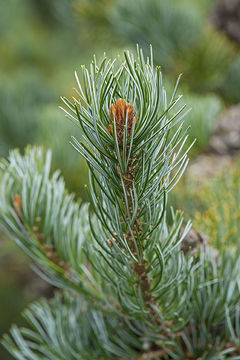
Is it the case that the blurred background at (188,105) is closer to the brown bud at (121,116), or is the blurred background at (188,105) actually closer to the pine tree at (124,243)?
the pine tree at (124,243)

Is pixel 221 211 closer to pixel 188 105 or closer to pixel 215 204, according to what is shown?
pixel 215 204

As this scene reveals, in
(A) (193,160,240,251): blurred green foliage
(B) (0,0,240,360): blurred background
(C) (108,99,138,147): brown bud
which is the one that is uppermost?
(B) (0,0,240,360): blurred background

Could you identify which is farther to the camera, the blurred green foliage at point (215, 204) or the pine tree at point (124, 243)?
the blurred green foliage at point (215, 204)

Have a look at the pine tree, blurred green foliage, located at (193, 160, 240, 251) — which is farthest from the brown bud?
blurred green foliage, located at (193, 160, 240, 251)

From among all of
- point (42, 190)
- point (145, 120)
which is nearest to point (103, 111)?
point (145, 120)

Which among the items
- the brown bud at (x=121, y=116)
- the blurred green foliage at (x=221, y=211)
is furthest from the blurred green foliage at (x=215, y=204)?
the brown bud at (x=121, y=116)

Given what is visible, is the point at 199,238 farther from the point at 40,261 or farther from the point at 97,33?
the point at 97,33

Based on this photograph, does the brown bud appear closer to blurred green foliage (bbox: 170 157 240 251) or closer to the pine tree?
the pine tree

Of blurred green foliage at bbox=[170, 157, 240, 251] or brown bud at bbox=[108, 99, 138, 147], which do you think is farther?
blurred green foliage at bbox=[170, 157, 240, 251]

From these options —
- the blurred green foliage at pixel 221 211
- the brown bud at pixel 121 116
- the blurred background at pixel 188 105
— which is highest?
the blurred background at pixel 188 105
